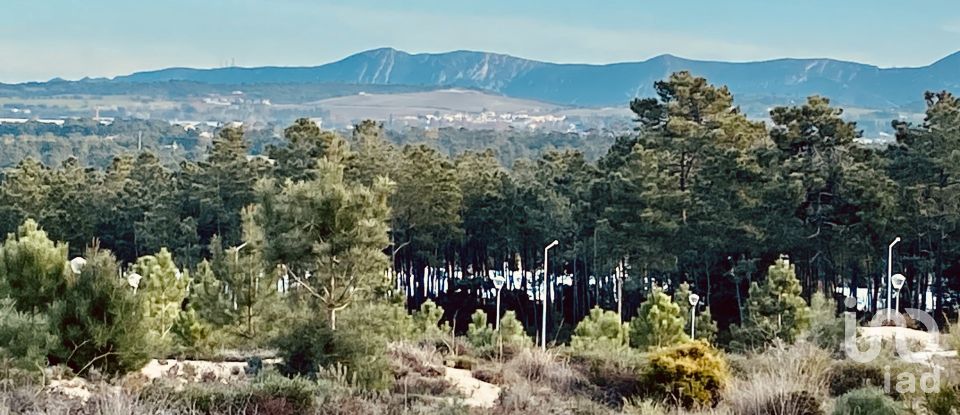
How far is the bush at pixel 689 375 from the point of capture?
9.73 m

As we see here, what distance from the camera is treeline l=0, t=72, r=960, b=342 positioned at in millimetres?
29000

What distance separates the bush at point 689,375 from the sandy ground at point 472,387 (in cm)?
154

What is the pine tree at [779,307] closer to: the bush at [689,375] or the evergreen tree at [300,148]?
the bush at [689,375]

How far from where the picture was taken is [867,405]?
674 cm

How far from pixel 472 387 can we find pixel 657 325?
33.6 ft

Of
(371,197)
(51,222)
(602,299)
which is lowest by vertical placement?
(602,299)

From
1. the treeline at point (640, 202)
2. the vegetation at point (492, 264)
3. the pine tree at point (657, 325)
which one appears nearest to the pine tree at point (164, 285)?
the vegetation at point (492, 264)

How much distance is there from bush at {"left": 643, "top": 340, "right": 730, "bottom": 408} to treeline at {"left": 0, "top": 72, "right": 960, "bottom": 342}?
40.6ft

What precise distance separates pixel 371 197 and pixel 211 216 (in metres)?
29.1

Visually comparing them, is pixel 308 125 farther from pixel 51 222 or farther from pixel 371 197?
pixel 371 197

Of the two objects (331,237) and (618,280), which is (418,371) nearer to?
(331,237)

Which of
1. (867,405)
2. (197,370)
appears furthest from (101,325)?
(867,405)

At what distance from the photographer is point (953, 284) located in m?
30.4

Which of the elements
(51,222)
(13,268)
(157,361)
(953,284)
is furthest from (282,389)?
(51,222)
